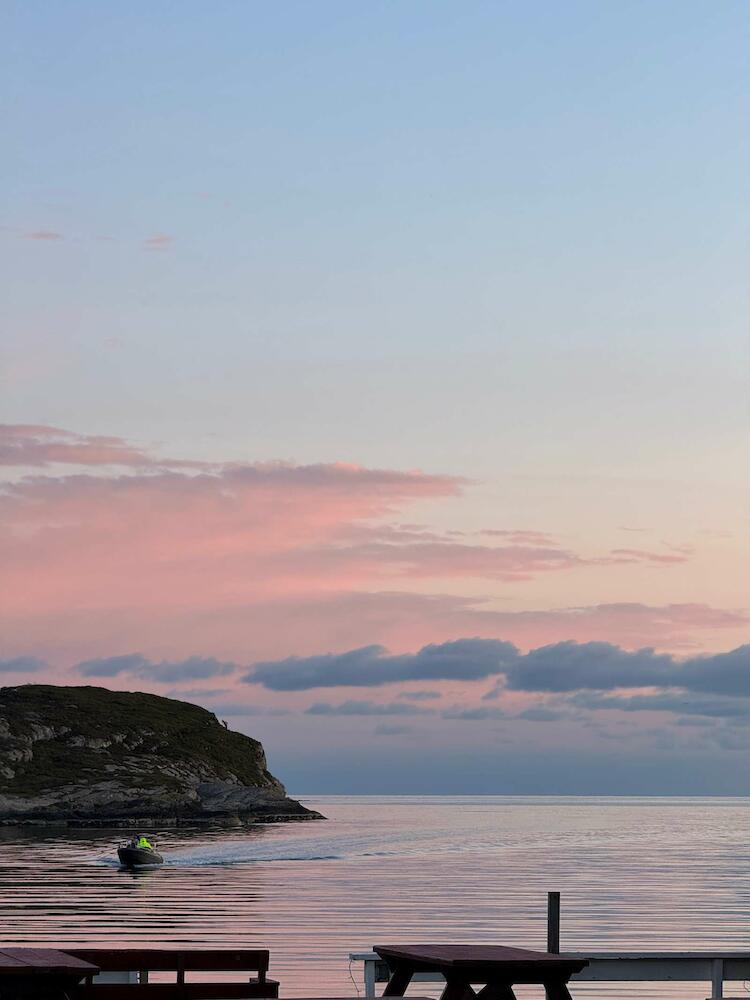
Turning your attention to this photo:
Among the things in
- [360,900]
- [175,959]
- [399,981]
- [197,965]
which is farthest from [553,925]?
[360,900]

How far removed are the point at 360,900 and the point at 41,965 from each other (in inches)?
2220

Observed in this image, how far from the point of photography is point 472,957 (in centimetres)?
1476

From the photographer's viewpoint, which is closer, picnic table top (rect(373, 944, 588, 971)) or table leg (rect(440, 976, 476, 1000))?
picnic table top (rect(373, 944, 588, 971))

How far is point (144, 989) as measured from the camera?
→ 1487 cm

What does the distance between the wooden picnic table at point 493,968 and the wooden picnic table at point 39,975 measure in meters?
3.22

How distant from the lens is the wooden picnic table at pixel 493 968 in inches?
573

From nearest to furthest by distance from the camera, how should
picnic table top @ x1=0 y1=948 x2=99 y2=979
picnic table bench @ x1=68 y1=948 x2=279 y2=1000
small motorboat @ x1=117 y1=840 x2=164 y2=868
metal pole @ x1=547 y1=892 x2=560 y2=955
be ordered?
picnic table top @ x1=0 y1=948 x2=99 y2=979
picnic table bench @ x1=68 y1=948 x2=279 y2=1000
metal pole @ x1=547 y1=892 x2=560 y2=955
small motorboat @ x1=117 y1=840 x2=164 y2=868

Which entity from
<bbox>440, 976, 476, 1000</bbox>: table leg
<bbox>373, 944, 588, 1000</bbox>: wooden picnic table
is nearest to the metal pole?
<bbox>373, 944, 588, 1000</bbox>: wooden picnic table

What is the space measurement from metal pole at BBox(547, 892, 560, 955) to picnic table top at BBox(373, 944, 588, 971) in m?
3.18

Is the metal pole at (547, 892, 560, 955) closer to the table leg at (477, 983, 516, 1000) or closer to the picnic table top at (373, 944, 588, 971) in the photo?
the picnic table top at (373, 944, 588, 971)

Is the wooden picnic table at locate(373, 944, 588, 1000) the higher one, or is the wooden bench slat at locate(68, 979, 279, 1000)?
the wooden picnic table at locate(373, 944, 588, 1000)

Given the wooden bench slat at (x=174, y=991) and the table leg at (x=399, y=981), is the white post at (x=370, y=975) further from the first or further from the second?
the wooden bench slat at (x=174, y=991)

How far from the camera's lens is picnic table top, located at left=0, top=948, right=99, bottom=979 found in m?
13.5

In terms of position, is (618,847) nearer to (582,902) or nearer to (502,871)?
(502,871)
